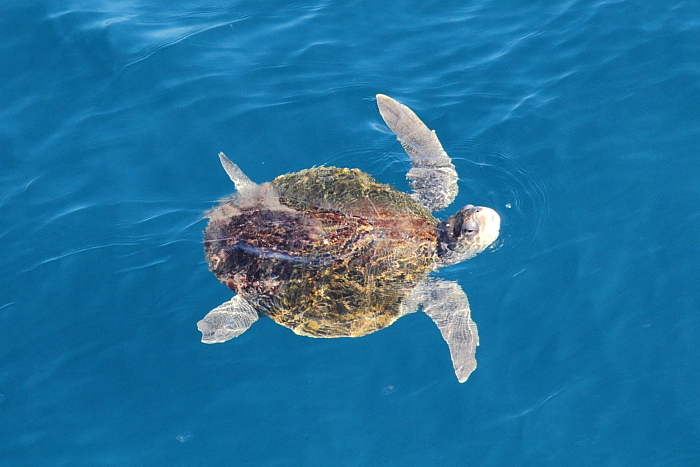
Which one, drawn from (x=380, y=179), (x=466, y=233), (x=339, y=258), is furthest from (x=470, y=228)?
(x=380, y=179)

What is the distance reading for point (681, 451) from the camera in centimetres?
578

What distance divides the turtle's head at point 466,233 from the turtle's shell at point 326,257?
134 mm

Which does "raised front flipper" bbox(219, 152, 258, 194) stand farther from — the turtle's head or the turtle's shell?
the turtle's head

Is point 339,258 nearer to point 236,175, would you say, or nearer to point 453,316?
point 453,316

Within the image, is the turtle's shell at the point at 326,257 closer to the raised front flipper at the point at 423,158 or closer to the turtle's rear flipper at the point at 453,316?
the turtle's rear flipper at the point at 453,316

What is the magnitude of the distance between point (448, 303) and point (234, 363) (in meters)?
2.24

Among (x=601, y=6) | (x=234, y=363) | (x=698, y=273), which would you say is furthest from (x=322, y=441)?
(x=601, y=6)

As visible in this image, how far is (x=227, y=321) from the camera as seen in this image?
6.04 metres

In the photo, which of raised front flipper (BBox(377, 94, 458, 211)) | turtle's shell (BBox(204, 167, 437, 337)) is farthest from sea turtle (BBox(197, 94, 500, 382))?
raised front flipper (BBox(377, 94, 458, 211))

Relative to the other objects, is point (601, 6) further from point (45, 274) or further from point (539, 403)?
point (45, 274)

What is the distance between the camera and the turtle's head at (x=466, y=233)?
6.00m

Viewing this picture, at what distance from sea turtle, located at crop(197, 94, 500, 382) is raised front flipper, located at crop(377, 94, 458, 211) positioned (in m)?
0.47

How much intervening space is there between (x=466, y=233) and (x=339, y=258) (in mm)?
1275

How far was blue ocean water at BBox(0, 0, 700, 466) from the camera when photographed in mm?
5891
